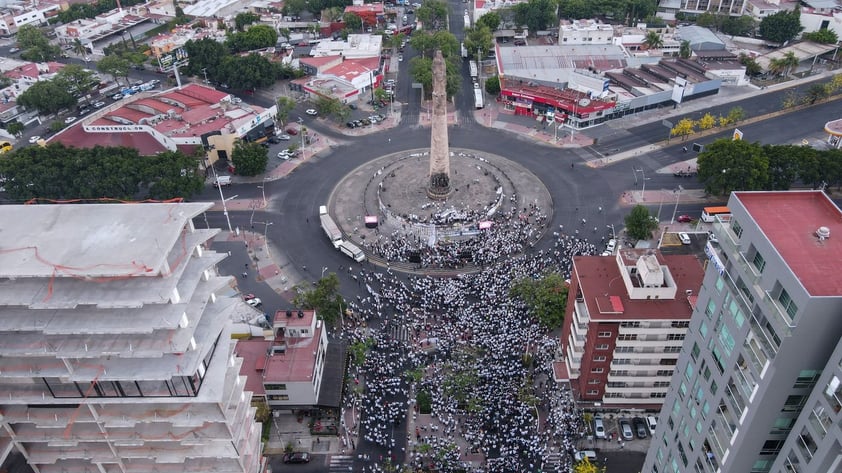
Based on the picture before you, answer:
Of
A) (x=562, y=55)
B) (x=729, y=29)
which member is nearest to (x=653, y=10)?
(x=729, y=29)

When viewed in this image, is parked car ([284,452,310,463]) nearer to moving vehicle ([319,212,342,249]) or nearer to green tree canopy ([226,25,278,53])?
moving vehicle ([319,212,342,249])

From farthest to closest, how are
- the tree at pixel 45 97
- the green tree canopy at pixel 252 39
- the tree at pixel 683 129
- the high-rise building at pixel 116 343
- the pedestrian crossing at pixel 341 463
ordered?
the green tree canopy at pixel 252 39 → the tree at pixel 45 97 → the tree at pixel 683 129 → the pedestrian crossing at pixel 341 463 → the high-rise building at pixel 116 343

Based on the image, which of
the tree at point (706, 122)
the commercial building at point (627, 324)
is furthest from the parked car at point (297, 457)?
the tree at point (706, 122)

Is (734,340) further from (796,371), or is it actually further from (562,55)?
(562,55)

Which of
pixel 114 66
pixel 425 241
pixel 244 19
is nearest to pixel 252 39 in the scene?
pixel 244 19

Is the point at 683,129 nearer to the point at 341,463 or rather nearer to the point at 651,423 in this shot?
the point at 651,423

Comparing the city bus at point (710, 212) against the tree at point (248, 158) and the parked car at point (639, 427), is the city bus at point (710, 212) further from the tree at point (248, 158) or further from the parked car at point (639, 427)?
the tree at point (248, 158)
